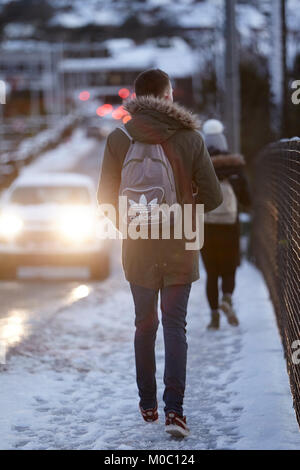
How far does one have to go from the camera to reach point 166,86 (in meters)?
5.46

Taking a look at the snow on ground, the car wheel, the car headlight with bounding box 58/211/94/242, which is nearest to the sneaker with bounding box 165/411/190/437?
the car wheel

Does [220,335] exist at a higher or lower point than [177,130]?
lower

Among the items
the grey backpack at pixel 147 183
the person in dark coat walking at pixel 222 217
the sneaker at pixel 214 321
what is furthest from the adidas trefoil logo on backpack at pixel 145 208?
the sneaker at pixel 214 321

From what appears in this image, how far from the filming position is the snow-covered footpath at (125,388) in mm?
5324

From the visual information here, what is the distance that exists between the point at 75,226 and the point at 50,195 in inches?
39.2

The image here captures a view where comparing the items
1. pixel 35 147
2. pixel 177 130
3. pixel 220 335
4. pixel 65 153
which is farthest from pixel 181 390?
pixel 65 153

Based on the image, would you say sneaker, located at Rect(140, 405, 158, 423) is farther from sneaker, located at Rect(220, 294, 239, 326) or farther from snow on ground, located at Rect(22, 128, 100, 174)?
snow on ground, located at Rect(22, 128, 100, 174)

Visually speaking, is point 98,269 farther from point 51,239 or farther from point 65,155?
point 65,155

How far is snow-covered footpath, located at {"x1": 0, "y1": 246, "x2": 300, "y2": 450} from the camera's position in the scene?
17.5ft

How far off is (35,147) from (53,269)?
33172 mm

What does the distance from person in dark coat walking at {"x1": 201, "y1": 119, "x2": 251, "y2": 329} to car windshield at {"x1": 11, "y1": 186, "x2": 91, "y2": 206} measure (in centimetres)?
549

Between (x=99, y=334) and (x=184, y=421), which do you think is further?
(x=99, y=334)

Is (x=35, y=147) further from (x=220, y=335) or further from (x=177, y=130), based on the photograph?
(x=177, y=130)

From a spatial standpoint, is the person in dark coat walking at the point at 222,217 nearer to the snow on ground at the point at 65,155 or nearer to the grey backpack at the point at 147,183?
the grey backpack at the point at 147,183
